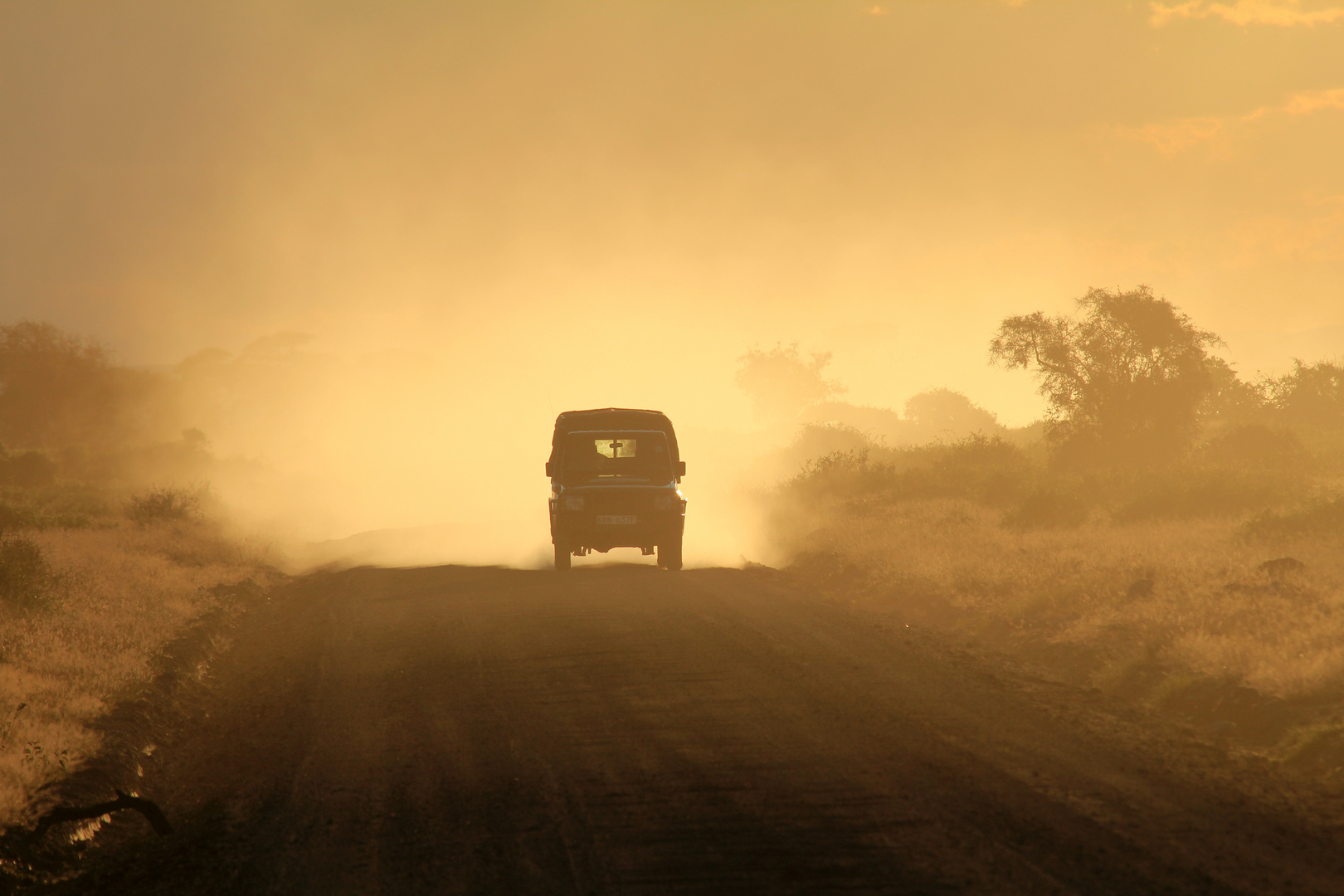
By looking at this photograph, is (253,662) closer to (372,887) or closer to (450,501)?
(372,887)

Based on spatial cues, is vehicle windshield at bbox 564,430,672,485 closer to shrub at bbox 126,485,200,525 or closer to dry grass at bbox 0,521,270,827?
dry grass at bbox 0,521,270,827

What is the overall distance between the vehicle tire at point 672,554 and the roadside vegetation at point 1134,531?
2424 millimetres

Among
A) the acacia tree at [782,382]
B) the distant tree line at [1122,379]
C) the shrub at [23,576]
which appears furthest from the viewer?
the acacia tree at [782,382]

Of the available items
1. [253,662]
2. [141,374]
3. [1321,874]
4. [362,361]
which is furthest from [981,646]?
[362,361]

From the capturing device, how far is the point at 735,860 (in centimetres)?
488

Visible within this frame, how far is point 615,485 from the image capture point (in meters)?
16.7

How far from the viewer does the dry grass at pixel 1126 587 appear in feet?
30.6

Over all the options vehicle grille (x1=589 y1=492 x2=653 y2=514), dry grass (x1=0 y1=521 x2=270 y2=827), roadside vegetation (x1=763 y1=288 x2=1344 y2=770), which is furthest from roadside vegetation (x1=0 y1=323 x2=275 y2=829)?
roadside vegetation (x1=763 y1=288 x2=1344 y2=770)

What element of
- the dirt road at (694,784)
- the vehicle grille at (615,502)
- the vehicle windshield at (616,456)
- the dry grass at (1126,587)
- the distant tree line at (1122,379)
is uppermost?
the distant tree line at (1122,379)

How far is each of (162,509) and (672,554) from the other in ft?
57.5

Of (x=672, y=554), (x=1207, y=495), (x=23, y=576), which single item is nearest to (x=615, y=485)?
(x=672, y=554)

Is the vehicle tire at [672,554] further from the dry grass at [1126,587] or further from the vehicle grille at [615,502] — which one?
the dry grass at [1126,587]

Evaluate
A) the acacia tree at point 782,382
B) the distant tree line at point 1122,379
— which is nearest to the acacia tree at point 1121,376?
the distant tree line at point 1122,379

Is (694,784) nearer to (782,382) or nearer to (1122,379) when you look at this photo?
(1122,379)
